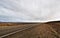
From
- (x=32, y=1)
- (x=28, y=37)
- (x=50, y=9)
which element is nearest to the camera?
(x=28, y=37)

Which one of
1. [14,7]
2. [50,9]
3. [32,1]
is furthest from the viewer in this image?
[50,9]

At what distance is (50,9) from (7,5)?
1.63ft

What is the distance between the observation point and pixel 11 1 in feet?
3.20

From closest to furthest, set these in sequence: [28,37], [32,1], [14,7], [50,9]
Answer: [28,37], [32,1], [14,7], [50,9]

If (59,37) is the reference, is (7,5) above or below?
above

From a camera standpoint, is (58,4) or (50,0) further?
(58,4)

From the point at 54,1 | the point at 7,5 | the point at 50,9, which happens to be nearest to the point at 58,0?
the point at 54,1

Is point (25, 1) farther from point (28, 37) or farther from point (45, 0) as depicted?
point (28, 37)

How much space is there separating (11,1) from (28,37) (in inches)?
14.6

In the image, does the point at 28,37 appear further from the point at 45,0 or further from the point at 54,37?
the point at 45,0

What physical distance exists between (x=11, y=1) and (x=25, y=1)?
13 cm

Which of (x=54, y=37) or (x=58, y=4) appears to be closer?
(x=54, y=37)

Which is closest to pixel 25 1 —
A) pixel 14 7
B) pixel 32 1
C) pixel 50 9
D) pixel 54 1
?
pixel 32 1

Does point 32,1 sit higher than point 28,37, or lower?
higher
